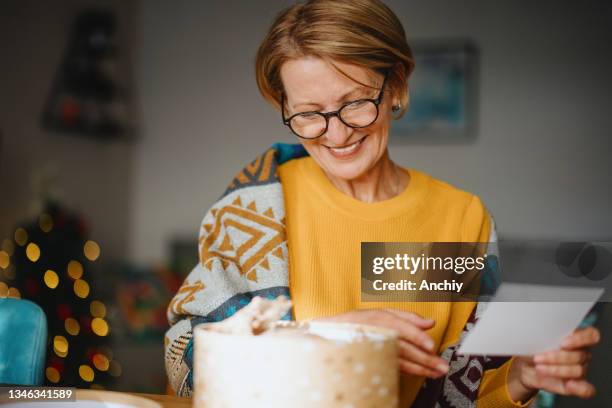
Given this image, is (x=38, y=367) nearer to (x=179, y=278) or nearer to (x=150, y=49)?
(x=179, y=278)

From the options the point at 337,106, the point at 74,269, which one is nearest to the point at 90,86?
the point at 74,269

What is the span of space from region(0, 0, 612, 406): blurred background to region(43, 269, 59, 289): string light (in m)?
0.02

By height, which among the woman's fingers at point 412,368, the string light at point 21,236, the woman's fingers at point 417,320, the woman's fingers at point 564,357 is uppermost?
the woman's fingers at point 417,320

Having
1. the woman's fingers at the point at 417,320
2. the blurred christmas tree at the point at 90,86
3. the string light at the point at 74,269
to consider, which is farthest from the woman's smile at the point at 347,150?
the blurred christmas tree at the point at 90,86

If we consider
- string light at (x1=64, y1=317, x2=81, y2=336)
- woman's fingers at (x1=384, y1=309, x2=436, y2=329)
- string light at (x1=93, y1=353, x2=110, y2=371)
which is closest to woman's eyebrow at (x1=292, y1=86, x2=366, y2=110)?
woman's fingers at (x1=384, y1=309, x2=436, y2=329)

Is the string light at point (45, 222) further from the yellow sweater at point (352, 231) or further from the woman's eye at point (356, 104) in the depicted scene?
the woman's eye at point (356, 104)

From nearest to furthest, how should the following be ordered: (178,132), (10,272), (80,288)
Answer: (10,272), (80,288), (178,132)

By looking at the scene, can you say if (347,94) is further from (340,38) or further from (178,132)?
(178,132)

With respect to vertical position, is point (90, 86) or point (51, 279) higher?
point (90, 86)

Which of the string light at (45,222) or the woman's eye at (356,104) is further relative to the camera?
the string light at (45,222)

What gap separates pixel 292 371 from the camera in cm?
43

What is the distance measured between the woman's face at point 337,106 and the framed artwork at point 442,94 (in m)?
2.22

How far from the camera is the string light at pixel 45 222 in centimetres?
264

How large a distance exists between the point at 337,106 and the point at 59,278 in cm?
195
